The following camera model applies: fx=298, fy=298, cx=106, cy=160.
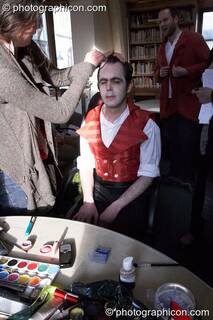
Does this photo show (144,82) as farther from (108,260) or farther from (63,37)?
(108,260)

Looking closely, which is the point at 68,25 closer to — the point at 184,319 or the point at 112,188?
the point at 112,188

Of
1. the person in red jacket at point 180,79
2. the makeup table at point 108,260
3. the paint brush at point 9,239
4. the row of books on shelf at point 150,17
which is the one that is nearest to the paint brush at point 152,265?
the makeup table at point 108,260

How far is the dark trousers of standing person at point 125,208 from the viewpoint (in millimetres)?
1425

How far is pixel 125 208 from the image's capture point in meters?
1.47

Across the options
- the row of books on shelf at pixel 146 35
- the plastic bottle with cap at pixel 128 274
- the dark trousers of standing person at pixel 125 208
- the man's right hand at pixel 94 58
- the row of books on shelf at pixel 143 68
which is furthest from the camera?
the row of books on shelf at pixel 143 68

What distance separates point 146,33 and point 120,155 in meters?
4.49

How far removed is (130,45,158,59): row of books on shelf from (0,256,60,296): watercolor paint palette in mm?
5063

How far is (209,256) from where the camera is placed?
1.93 meters

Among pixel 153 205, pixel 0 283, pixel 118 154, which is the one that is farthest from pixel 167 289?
pixel 118 154

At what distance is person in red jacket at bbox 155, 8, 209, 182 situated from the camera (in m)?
2.33

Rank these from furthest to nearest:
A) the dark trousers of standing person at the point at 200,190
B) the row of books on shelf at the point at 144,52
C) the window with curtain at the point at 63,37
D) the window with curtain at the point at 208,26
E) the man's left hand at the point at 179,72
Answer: the row of books on shelf at the point at 144,52, the window with curtain at the point at 63,37, the window with curtain at the point at 208,26, the man's left hand at the point at 179,72, the dark trousers of standing person at the point at 200,190

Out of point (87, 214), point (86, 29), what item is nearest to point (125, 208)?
point (87, 214)

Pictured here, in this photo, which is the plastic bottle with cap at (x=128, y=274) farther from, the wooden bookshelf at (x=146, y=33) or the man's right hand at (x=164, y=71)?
the wooden bookshelf at (x=146, y=33)

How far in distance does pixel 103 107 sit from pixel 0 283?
3.45 ft
